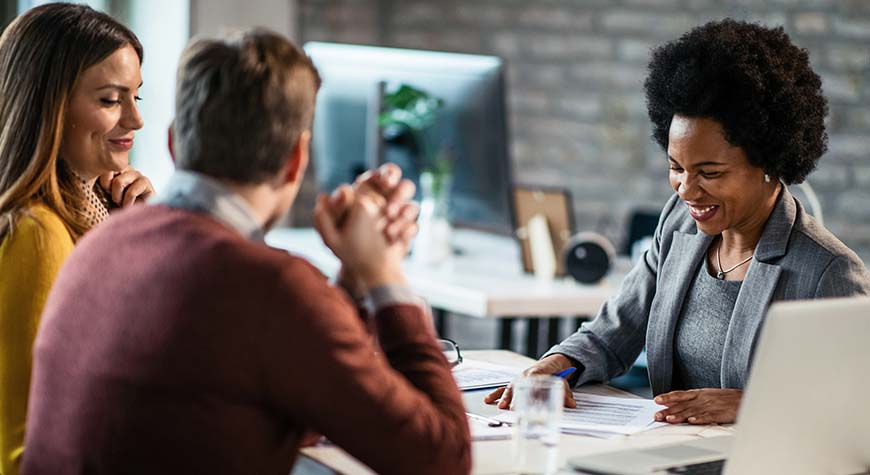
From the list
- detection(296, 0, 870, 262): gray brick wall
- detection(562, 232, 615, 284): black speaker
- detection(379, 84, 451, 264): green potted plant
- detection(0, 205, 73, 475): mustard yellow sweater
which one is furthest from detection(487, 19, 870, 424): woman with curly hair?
detection(296, 0, 870, 262): gray brick wall

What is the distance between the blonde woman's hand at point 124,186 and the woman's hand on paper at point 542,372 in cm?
69

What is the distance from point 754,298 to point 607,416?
12.3 inches

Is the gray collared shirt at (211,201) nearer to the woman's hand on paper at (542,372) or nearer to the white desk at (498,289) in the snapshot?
the woman's hand on paper at (542,372)

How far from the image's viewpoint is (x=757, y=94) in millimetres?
1818

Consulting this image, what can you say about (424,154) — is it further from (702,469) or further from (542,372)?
(702,469)

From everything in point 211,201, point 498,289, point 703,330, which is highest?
point 211,201

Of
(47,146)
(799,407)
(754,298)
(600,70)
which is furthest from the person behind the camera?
(600,70)

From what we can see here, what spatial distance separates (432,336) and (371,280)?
3.7 inches

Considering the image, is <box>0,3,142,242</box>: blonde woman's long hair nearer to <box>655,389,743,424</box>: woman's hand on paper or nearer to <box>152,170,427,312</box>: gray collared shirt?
<box>152,170,427,312</box>: gray collared shirt

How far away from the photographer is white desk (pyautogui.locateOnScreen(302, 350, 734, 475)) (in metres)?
1.43

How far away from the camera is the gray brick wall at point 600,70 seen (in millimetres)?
3930

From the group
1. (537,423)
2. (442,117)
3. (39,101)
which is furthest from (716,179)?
(442,117)

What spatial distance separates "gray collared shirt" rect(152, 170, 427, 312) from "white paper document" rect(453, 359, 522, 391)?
67 cm

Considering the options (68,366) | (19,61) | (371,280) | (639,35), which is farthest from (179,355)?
(639,35)
